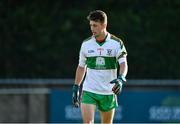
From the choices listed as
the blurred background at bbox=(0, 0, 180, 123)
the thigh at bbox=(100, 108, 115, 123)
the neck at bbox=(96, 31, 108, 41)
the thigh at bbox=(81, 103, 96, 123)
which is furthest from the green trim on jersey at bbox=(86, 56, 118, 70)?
the blurred background at bbox=(0, 0, 180, 123)

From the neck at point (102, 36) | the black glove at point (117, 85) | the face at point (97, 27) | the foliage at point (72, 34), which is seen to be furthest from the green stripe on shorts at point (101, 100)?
the foliage at point (72, 34)

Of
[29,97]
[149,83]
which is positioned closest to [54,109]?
[29,97]

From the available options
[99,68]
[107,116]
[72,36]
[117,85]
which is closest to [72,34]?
[72,36]

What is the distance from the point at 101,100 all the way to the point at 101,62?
54cm

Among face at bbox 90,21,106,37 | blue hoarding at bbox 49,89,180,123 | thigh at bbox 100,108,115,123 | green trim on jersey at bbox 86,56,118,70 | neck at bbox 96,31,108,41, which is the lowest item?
blue hoarding at bbox 49,89,180,123

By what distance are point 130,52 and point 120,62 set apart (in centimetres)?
1381

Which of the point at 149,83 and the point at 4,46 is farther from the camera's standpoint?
the point at 4,46

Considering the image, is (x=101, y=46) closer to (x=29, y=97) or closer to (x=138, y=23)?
(x=29, y=97)

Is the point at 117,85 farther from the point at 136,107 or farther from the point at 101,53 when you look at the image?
the point at 136,107

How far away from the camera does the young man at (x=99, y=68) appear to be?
1088 cm

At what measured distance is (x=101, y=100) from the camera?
1112 cm

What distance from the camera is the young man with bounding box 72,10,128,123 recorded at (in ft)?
35.7

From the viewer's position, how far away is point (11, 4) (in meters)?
25.3

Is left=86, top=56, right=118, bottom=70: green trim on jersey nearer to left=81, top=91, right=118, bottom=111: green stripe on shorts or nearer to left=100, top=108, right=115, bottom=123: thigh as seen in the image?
left=81, top=91, right=118, bottom=111: green stripe on shorts
